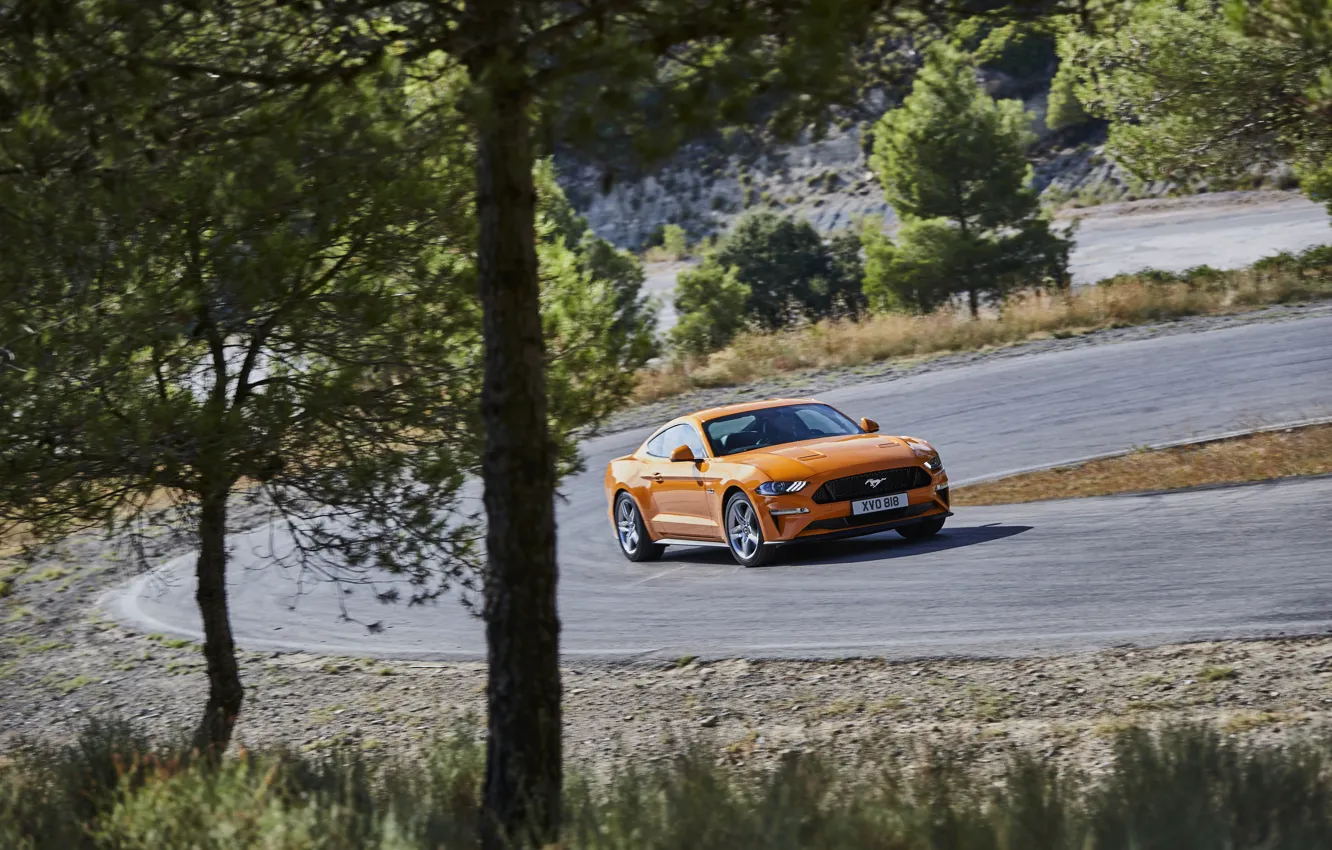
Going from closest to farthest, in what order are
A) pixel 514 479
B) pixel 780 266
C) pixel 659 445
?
pixel 514 479 → pixel 659 445 → pixel 780 266

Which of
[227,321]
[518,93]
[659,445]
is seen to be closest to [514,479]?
[518,93]

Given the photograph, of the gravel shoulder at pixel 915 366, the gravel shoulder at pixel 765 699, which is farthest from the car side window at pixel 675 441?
the gravel shoulder at pixel 915 366

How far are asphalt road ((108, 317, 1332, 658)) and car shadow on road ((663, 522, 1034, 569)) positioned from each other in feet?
0.14

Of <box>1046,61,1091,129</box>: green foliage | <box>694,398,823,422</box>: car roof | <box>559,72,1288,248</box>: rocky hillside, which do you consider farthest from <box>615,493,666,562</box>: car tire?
<box>1046,61,1091,129</box>: green foliage

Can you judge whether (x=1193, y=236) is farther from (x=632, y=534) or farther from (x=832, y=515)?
(x=832, y=515)

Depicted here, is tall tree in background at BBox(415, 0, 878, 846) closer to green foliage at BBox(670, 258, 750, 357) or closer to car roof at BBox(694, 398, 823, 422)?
car roof at BBox(694, 398, 823, 422)

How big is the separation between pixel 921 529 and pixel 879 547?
0.45 m

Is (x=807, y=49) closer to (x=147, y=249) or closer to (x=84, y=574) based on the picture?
(x=147, y=249)

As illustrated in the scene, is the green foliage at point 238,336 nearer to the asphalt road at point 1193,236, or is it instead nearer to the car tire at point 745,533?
the car tire at point 745,533

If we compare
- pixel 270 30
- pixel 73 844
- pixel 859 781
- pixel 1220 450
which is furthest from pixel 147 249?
pixel 1220 450

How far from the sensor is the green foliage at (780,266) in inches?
1769

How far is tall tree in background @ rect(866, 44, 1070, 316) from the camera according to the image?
37.7m

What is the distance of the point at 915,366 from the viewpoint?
26812 millimetres

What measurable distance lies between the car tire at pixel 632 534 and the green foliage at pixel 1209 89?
648cm
